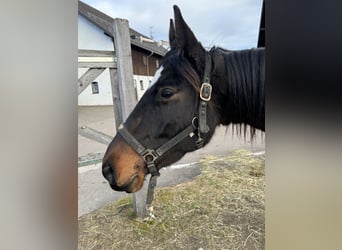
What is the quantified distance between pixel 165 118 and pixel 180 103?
62 millimetres

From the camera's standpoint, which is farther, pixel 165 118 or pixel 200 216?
pixel 200 216

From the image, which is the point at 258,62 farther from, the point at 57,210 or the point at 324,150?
the point at 57,210

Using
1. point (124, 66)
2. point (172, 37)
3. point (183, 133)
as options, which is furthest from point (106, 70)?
point (183, 133)

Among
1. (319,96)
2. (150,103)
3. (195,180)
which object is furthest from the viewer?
(195,180)

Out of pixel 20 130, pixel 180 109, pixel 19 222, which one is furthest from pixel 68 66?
pixel 19 222

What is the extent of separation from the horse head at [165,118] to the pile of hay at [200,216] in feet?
0.55

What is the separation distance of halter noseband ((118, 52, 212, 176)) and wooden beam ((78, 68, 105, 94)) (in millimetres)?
199

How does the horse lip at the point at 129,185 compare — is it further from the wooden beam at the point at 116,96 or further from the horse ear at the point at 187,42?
the horse ear at the point at 187,42

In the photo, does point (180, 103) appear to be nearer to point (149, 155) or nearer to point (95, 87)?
point (149, 155)

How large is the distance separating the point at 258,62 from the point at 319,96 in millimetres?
202

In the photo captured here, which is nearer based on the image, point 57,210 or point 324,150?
point 324,150

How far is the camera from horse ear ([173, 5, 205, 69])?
2.39ft

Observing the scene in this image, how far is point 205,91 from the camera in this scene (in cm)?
75

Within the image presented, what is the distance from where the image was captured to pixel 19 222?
0.76 m
